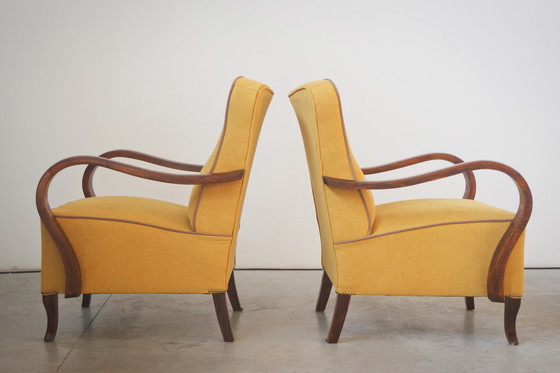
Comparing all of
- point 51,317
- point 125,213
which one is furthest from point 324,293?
point 51,317

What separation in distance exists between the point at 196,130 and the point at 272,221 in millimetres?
763

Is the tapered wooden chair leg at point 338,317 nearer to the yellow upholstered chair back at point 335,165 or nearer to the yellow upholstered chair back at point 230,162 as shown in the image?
the yellow upholstered chair back at point 335,165

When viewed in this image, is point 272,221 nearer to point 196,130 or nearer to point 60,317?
point 196,130

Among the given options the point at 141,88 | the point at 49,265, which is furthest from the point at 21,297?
the point at 141,88

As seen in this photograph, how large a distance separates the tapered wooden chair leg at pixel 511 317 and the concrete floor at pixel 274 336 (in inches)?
1.9

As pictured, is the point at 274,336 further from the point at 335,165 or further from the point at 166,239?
the point at 335,165

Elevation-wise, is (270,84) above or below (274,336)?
above

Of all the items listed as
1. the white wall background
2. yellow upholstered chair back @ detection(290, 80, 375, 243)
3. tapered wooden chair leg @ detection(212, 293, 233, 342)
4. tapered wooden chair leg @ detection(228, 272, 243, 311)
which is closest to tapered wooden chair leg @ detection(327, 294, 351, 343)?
yellow upholstered chair back @ detection(290, 80, 375, 243)

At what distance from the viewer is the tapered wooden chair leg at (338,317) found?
101 inches

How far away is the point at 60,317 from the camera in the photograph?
289cm

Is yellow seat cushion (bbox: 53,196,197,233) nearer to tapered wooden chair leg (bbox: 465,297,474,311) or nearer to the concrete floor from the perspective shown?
the concrete floor

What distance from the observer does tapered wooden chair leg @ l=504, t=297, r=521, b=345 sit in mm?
2547

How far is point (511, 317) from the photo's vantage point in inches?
101

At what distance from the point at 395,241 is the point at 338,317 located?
1.27 feet
